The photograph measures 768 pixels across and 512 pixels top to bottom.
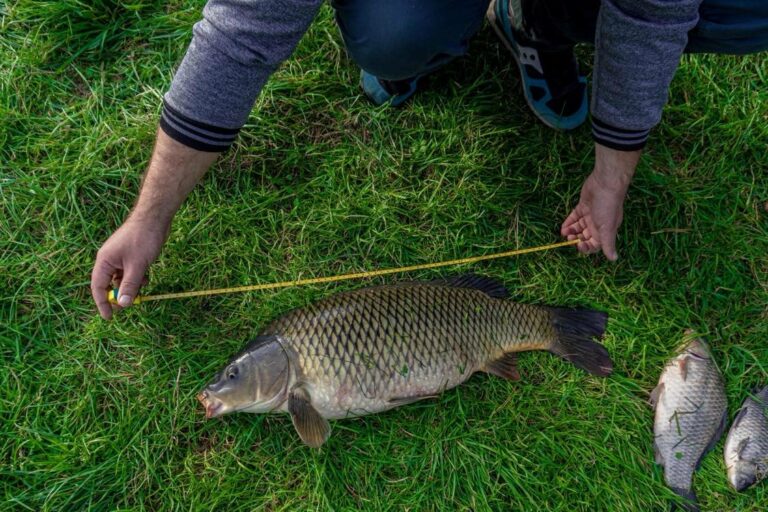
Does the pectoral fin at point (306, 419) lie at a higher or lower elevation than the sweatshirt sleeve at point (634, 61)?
lower

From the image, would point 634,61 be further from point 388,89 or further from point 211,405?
point 211,405

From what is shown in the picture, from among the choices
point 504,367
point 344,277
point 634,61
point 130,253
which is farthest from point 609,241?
point 130,253

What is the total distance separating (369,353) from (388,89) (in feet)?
3.93

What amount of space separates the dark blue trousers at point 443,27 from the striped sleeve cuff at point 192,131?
0.71 meters

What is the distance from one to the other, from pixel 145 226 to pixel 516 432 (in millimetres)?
1720

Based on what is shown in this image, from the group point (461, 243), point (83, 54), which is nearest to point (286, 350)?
point (461, 243)

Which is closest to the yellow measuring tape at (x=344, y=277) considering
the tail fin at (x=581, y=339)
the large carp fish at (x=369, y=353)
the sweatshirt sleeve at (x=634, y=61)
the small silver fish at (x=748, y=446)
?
the large carp fish at (x=369, y=353)

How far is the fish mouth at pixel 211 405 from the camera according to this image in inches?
91.7

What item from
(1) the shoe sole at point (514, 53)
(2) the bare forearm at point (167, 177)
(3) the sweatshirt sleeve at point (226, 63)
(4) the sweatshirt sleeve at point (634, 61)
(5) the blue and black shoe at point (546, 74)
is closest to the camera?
(3) the sweatshirt sleeve at point (226, 63)

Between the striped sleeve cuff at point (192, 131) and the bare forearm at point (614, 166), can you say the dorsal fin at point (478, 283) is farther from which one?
the striped sleeve cuff at point (192, 131)

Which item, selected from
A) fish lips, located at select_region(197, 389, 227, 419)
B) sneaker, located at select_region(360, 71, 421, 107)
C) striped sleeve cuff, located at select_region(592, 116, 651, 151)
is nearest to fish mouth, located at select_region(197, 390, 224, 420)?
fish lips, located at select_region(197, 389, 227, 419)

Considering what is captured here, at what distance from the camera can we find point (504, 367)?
2535 mm

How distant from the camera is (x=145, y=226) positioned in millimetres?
2029

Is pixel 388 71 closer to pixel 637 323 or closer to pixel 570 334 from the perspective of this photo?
pixel 570 334
